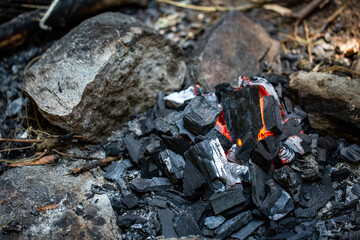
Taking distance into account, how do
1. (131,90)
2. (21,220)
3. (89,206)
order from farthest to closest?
(131,90) → (89,206) → (21,220)

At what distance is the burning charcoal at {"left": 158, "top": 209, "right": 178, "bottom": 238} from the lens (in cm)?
238

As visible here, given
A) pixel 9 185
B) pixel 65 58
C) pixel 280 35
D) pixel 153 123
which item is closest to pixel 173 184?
pixel 153 123

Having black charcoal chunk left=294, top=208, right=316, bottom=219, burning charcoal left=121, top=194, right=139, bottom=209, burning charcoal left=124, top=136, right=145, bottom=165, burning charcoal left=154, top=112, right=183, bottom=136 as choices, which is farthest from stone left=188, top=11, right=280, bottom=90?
black charcoal chunk left=294, top=208, right=316, bottom=219

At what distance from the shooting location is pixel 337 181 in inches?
103

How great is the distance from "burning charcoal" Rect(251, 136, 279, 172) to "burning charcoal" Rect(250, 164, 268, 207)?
0.05m

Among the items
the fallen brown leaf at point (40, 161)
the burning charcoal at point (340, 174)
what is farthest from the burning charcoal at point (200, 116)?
the fallen brown leaf at point (40, 161)

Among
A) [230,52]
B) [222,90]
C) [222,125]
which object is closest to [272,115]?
[222,125]

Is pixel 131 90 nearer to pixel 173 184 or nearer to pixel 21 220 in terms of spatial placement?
pixel 173 184

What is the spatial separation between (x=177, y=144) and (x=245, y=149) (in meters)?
0.63

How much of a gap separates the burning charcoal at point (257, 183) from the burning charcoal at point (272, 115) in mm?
413

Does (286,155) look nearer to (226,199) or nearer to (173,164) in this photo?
(226,199)

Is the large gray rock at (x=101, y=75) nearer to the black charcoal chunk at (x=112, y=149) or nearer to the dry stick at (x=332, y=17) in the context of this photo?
the black charcoal chunk at (x=112, y=149)

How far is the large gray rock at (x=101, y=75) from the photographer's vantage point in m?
2.86

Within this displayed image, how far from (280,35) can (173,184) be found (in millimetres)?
2965
